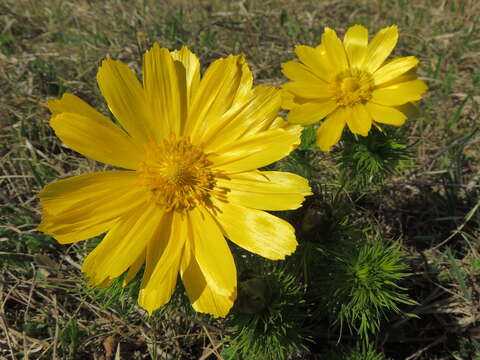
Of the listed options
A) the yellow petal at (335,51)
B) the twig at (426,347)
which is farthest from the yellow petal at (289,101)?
the twig at (426,347)

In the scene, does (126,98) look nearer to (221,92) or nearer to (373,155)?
(221,92)

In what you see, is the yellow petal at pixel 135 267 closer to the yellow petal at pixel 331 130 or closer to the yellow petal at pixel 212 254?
the yellow petal at pixel 212 254

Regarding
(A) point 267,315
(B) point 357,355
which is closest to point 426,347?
(B) point 357,355

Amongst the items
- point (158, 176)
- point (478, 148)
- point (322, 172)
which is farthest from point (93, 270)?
point (478, 148)

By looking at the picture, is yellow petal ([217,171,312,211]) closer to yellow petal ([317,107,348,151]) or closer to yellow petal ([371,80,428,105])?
yellow petal ([317,107,348,151])

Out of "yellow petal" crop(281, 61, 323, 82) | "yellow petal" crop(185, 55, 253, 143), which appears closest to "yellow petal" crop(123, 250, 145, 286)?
"yellow petal" crop(185, 55, 253, 143)

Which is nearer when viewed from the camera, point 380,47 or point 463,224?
point 380,47

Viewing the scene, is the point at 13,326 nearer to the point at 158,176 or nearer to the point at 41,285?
the point at 41,285

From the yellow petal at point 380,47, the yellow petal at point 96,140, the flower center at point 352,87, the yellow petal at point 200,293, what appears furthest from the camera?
the yellow petal at point 380,47
